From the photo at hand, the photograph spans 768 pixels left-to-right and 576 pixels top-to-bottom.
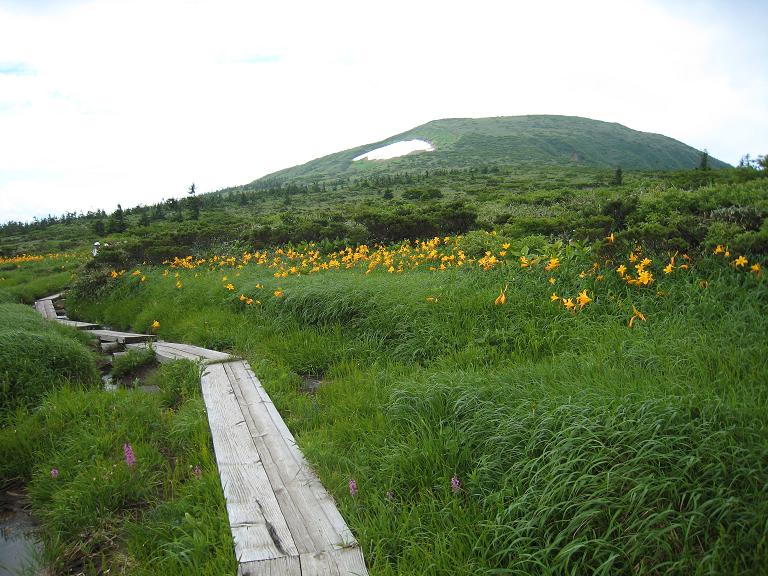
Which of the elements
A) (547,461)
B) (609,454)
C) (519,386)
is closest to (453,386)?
(519,386)

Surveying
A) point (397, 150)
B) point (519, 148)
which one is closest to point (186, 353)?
point (519, 148)

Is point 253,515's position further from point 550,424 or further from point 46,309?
point 46,309

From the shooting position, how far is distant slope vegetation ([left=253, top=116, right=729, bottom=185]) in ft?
368

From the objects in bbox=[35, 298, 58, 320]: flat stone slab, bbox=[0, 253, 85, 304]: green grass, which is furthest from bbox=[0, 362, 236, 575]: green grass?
bbox=[0, 253, 85, 304]: green grass

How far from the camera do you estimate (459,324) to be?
505 cm

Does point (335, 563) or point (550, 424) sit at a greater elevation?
point (550, 424)

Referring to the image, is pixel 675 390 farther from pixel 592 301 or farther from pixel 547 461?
pixel 592 301

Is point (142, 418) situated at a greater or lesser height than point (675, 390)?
lesser

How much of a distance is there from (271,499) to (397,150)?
472ft

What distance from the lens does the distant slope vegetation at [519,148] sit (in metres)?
112

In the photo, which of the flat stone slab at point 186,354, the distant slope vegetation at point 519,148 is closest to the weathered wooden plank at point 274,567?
the flat stone slab at point 186,354

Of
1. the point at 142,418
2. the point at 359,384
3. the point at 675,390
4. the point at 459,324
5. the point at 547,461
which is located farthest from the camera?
the point at 459,324

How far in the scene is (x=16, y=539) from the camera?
3000 mm

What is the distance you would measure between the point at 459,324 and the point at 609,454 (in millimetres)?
2814
